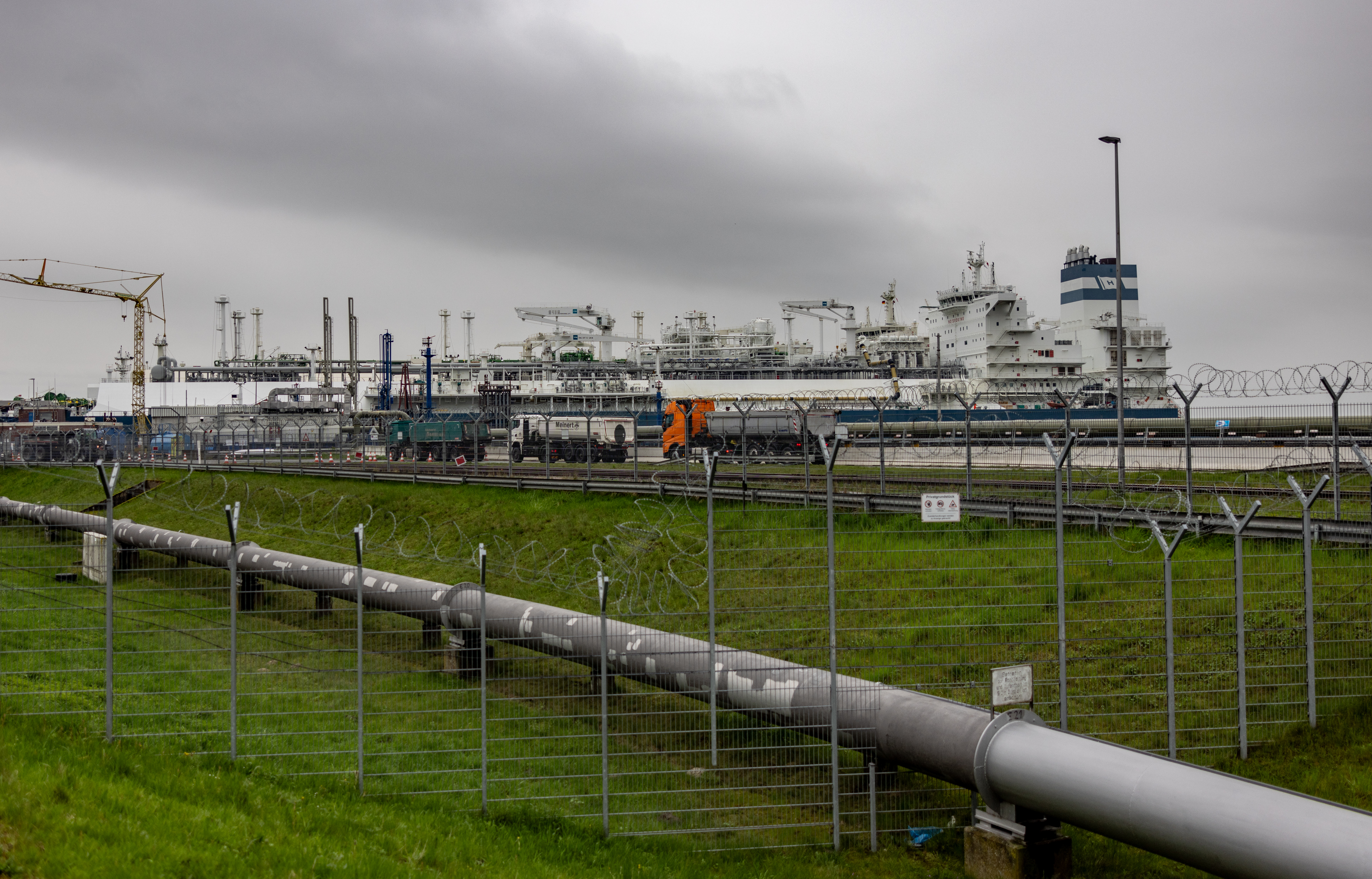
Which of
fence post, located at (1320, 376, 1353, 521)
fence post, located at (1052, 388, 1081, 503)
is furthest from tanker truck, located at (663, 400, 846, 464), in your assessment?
fence post, located at (1320, 376, 1353, 521)

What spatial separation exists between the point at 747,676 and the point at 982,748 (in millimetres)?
2016

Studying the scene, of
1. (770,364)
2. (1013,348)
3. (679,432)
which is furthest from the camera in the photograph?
(770,364)

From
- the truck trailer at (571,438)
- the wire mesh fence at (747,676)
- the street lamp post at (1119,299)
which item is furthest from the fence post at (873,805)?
the truck trailer at (571,438)

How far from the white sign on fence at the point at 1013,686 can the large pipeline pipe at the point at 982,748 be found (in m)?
0.15

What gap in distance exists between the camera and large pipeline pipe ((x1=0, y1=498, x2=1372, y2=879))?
5.35 metres

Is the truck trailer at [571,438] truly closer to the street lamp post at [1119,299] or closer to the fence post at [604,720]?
the street lamp post at [1119,299]

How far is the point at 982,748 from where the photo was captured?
6.85 m

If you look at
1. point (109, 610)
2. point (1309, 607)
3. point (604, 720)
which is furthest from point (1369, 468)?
point (109, 610)

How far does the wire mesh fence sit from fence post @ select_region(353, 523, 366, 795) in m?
0.08

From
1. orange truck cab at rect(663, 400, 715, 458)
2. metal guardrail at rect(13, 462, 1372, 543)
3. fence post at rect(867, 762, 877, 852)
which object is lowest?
fence post at rect(867, 762, 877, 852)

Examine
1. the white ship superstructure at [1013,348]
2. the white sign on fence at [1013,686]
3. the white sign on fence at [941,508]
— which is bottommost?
the white sign on fence at [1013,686]

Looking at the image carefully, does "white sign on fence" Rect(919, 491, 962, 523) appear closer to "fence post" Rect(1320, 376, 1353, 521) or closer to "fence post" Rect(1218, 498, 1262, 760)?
"fence post" Rect(1218, 498, 1262, 760)

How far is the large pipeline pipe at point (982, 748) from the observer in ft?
17.5

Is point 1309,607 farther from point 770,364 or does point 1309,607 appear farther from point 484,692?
point 770,364
